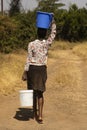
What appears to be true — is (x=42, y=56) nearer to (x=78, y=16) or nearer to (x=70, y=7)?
(x=78, y=16)

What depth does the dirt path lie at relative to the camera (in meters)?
8.13

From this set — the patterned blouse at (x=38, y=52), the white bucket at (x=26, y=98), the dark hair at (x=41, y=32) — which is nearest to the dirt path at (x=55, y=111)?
the white bucket at (x=26, y=98)

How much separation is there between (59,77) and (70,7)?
20561 millimetres

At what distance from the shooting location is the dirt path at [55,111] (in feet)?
26.7

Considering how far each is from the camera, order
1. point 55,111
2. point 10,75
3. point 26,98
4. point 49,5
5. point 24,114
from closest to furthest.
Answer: point 26,98 < point 24,114 < point 55,111 < point 10,75 < point 49,5

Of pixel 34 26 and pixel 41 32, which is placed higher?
pixel 41 32

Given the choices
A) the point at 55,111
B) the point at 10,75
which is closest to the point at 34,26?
the point at 10,75

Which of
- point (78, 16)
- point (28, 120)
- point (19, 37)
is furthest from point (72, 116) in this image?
point (78, 16)

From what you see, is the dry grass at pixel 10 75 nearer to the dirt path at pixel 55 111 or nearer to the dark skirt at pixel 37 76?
the dirt path at pixel 55 111

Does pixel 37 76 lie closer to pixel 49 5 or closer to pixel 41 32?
pixel 41 32

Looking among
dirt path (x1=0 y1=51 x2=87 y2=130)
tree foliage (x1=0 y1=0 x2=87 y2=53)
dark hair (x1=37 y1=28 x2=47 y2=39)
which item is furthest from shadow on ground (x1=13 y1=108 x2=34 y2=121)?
tree foliage (x1=0 y1=0 x2=87 y2=53)

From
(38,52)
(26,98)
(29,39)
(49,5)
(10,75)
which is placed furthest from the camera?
(49,5)

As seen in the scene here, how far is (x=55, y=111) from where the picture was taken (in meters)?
9.28

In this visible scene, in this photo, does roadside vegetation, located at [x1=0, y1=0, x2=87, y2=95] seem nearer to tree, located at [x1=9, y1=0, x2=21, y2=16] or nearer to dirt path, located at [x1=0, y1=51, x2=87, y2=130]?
tree, located at [x1=9, y1=0, x2=21, y2=16]
